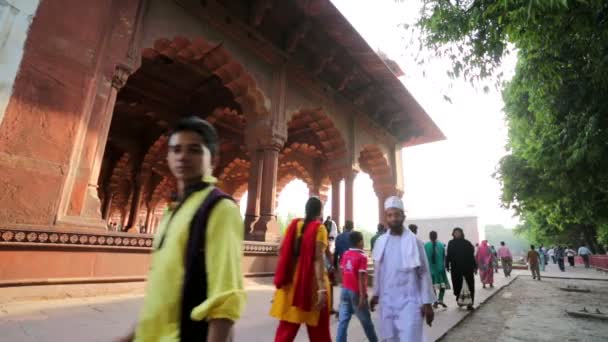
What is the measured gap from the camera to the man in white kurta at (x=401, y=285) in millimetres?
2242

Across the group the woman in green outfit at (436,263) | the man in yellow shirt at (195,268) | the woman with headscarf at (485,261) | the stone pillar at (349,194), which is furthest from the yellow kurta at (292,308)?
the woman with headscarf at (485,261)

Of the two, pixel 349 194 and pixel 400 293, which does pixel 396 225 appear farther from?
pixel 349 194

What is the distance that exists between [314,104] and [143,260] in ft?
18.1

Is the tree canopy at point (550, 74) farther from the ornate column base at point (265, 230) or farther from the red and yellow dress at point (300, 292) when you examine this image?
the ornate column base at point (265, 230)

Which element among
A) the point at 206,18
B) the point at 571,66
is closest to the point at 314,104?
the point at 206,18

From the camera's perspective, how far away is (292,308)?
2299mm

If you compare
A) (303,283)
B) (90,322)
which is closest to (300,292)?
(303,283)

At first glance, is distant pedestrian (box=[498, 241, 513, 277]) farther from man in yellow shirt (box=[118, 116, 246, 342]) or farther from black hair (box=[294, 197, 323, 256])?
man in yellow shirt (box=[118, 116, 246, 342])

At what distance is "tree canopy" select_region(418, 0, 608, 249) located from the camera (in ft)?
12.4

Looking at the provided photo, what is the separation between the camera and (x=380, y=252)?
259 centimetres

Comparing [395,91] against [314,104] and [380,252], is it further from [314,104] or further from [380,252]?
[380,252]

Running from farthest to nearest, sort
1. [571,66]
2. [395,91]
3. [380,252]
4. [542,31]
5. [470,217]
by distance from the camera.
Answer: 1. [470,217]
2. [395,91]
3. [571,66]
4. [542,31]
5. [380,252]

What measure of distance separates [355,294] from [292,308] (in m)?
0.80

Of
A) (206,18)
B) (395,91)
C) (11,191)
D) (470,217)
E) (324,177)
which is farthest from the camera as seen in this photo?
(470,217)
